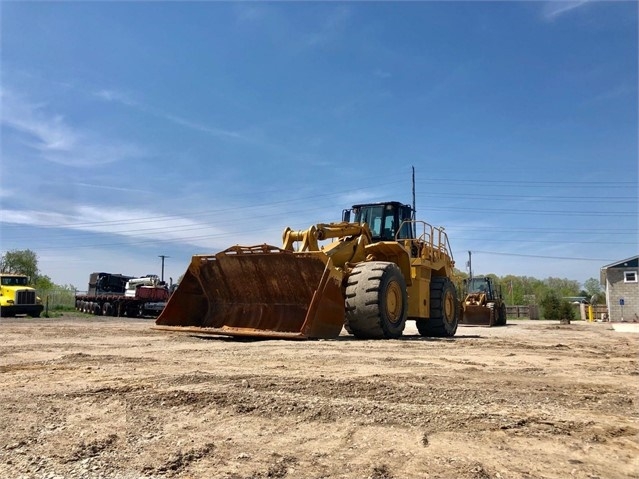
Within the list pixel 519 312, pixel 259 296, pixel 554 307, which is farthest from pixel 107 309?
pixel 519 312

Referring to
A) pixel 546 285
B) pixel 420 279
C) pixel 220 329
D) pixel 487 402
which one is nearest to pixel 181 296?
pixel 220 329

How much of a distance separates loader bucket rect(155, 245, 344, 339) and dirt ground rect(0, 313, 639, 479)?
117 inches

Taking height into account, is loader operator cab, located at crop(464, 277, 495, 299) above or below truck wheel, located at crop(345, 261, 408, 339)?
above

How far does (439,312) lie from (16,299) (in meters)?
22.7

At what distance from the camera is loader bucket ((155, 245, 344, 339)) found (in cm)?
914

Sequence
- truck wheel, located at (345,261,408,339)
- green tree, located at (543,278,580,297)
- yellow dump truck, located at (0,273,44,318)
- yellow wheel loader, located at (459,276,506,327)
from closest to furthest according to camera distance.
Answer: truck wheel, located at (345,261,408,339), yellow wheel loader, located at (459,276,506,327), yellow dump truck, located at (0,273,44,318), green tree, located at (543,278,580,297)

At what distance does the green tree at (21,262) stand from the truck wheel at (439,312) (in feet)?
212

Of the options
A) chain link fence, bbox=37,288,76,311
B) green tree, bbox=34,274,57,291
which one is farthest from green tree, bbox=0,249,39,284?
chain link fence, bbox=37,288,76,311

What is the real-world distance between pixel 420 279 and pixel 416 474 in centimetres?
914

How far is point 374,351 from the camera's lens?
7.32 metres

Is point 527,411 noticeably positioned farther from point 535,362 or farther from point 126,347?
point 126,347

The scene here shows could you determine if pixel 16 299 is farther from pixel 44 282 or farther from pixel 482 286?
pixel 44 282

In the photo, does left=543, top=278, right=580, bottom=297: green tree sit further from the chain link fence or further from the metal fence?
the chain link fence

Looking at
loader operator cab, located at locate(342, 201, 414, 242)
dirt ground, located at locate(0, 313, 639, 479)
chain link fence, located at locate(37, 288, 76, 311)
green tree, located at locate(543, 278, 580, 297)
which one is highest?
green tree, located at locate(543, 278, 580, 297)
